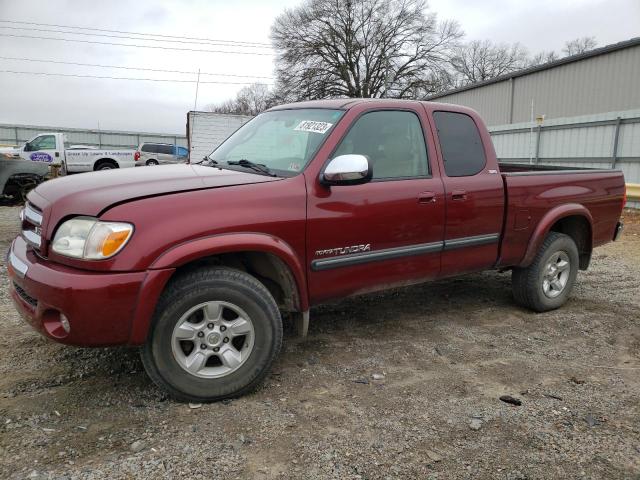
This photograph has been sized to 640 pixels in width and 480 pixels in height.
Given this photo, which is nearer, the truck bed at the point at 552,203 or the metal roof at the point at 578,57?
the truck bed at the point at 552,203

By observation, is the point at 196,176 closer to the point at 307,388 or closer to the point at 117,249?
the point at 117,249

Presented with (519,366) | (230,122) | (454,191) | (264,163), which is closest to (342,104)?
(264,163)

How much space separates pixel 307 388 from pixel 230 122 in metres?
16.2

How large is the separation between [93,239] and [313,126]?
1.71 metres

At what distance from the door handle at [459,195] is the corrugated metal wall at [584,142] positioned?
10.3 metres

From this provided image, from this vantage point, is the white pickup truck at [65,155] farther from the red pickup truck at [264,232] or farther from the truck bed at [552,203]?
the truck bed at [552,203]

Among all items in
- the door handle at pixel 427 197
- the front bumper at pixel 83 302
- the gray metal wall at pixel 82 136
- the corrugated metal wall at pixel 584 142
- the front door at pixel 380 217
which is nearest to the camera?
the front bumper at pixel 83 302

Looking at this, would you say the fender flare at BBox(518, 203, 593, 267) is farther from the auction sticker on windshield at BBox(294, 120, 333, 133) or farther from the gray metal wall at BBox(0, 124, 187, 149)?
the gray metal wall at BBox(0, 124, 187, 149)

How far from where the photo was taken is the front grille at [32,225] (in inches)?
113

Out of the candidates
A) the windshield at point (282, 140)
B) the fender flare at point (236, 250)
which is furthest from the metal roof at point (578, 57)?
the fender flare at point (236, 250)

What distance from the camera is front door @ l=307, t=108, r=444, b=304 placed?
10.7 feet

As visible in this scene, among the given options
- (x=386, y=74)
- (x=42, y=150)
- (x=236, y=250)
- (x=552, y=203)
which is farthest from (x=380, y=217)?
(x=386, y=74)

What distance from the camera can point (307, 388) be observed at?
10.5 feet

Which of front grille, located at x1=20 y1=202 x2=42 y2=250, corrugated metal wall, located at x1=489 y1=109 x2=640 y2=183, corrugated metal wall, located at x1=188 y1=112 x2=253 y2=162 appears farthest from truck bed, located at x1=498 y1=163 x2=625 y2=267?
corrugated metal wall, located at x1=188 y1=112 x2=253 y2=162
